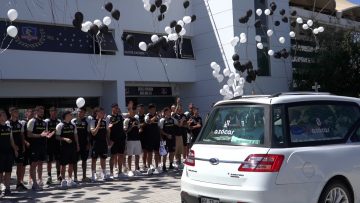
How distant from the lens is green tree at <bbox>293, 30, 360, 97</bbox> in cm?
2483

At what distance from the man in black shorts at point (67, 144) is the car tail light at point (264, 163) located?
19.9ft

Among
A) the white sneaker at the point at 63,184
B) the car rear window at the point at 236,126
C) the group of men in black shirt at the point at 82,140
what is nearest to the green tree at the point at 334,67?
the group of men in black shirt at the point at 82,140

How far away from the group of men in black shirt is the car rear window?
5127 millimetres

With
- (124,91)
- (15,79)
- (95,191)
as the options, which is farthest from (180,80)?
(95,191)

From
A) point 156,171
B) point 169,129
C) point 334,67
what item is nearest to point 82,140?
point 156,171

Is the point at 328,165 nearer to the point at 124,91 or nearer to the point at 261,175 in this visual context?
the point at 261,175

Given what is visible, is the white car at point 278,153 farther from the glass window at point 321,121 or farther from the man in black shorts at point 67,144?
the man in black shorts at point 67,144

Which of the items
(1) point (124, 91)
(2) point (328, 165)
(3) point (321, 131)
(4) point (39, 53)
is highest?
(4) point (39, 53)

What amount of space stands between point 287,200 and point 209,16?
1852 centimetres

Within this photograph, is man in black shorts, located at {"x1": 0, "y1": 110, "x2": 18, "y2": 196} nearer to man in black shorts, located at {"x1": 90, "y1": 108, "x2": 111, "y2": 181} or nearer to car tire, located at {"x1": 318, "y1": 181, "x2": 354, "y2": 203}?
man in black shorts, located at {"x1": 90, "y1": 108, "x2": 111, "y2": 181}

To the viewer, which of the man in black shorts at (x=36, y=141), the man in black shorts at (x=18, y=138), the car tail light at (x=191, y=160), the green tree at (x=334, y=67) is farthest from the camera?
the green tree at (x=334, y=67)

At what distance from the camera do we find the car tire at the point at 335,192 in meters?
5.38

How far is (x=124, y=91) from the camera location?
20.6 meters

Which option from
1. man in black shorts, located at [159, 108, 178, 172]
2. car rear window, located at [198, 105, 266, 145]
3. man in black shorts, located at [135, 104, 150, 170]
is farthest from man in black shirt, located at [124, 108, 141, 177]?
car rear window, located at [198, 105, 266, 145]
